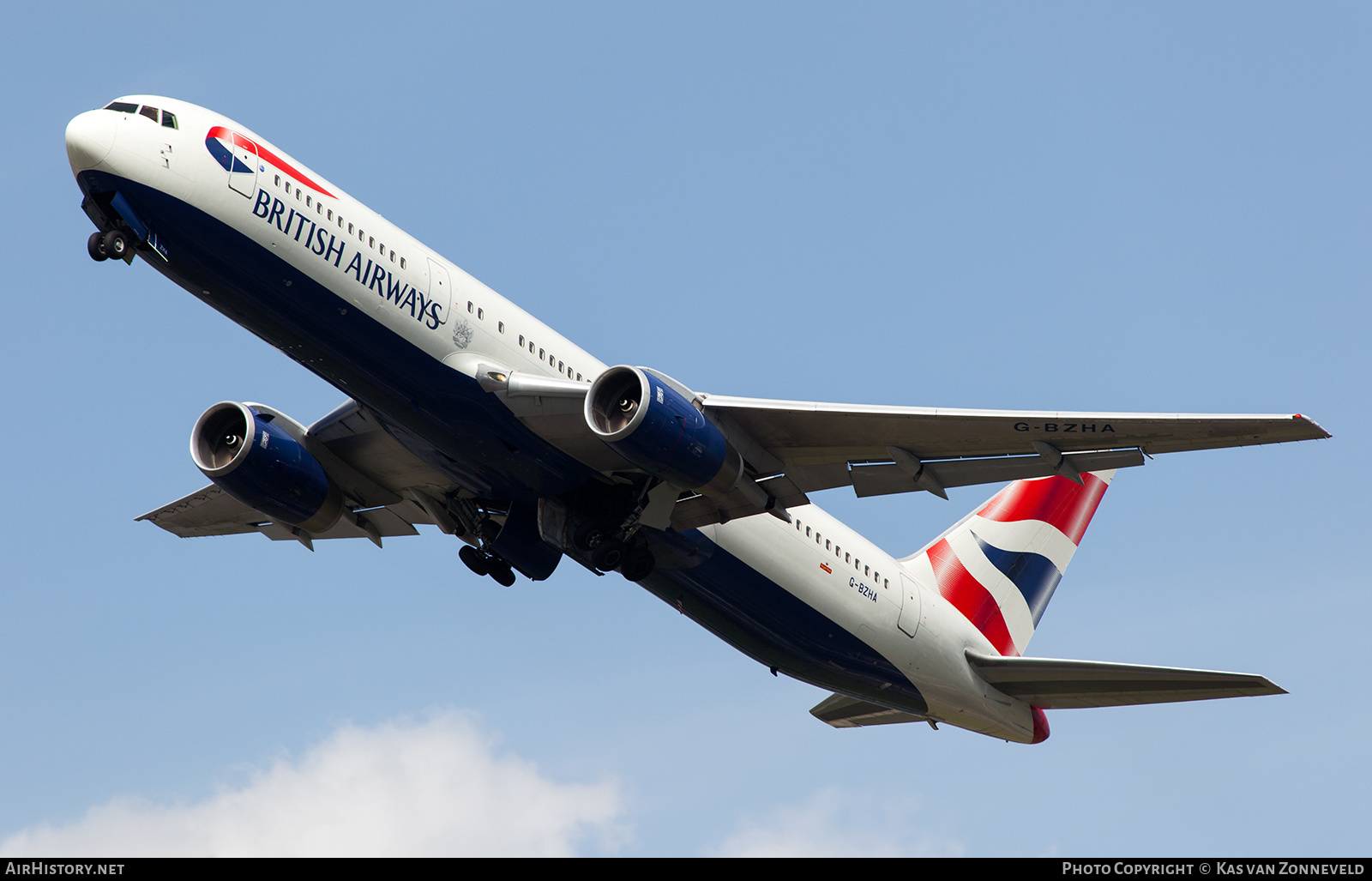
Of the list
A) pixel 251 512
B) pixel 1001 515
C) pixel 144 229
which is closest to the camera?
pixel 144 229

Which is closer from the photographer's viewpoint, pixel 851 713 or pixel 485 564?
pixel 485 564

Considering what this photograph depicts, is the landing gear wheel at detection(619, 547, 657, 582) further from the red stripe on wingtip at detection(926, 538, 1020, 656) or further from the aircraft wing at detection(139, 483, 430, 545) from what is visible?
the red stripe on wingtip at detection(926, 538, 1020, 656)

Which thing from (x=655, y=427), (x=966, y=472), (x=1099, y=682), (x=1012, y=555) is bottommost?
(x=1099, y=682)

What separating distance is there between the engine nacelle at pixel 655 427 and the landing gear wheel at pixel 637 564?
2.76 metres

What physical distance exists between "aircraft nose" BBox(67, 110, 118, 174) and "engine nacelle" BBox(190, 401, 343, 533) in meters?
6.03

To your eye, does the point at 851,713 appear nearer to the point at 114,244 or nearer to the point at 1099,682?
the point at 1099,682

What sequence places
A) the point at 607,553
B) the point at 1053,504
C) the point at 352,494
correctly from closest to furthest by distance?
the point at 607,553 → the point at 352,494 → the point at 1053,504

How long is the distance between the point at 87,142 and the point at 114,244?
4.65 ft

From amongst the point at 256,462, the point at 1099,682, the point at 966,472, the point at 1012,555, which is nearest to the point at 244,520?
the point at 256,462

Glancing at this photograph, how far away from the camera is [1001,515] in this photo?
30.6m

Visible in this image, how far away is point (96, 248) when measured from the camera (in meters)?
18.8

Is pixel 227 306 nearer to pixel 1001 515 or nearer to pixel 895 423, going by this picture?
pixel 895 423

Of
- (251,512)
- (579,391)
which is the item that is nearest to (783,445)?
(579,391)

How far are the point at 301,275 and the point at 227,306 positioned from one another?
141 centimetres
